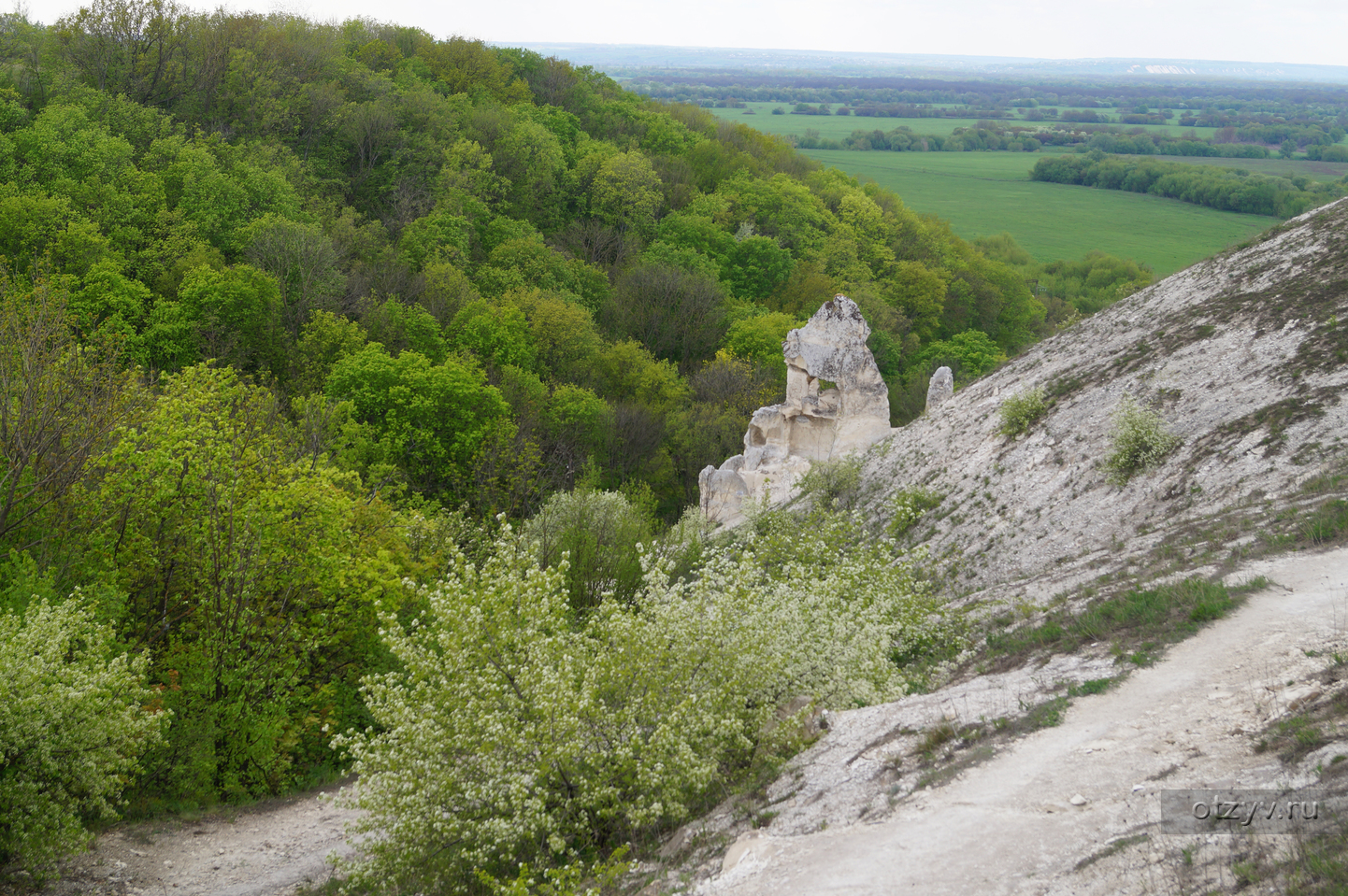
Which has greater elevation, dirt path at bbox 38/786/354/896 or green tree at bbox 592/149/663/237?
green tree at bbox 592/149/663/237

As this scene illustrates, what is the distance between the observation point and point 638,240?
74375 millimetres

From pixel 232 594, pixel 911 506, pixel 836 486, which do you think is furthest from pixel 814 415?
pixel 232 594

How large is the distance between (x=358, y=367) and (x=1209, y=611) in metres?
34.3

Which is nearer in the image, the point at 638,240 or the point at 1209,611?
the point at 1209,611

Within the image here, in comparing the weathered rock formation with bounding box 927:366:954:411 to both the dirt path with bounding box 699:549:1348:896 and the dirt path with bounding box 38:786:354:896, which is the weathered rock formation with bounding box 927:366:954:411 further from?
the dirt path with bounding box 38:786:354:896

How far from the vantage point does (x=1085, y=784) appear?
10.2m

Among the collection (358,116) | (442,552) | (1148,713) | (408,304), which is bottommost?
(442,552)

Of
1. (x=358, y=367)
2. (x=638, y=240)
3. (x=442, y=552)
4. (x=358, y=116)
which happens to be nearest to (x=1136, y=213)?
(x=638, y=240)

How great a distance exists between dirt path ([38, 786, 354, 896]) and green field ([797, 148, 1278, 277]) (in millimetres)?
96261

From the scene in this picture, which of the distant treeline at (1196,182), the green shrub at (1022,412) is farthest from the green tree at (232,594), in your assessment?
the distant treeline at (1196,182)

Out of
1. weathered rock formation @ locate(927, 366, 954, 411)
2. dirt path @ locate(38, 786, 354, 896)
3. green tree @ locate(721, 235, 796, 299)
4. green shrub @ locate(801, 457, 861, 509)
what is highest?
green tree @ locate(721, 235, 796, 299)

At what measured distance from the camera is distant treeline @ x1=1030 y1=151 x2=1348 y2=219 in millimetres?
116000

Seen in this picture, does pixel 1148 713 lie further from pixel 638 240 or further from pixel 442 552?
pixel 638 240

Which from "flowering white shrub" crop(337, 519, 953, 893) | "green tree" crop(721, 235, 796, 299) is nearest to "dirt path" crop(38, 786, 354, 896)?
"flowering white shrub" crop(337, 519, 953, 893)
